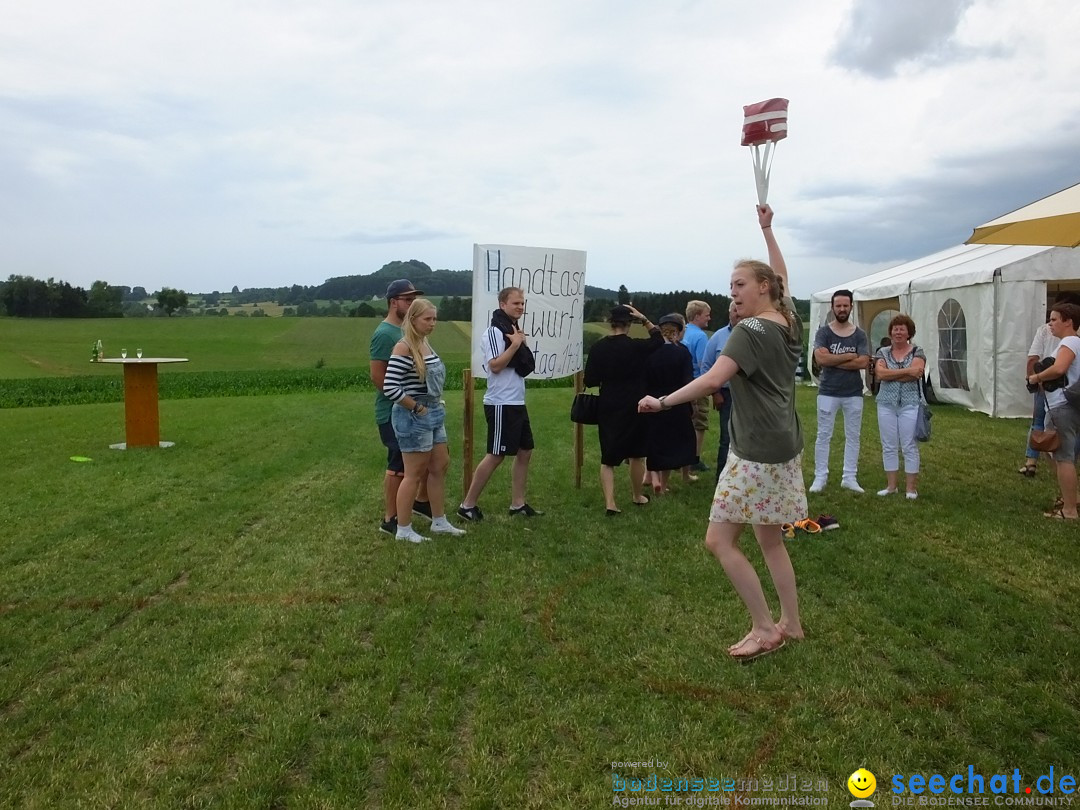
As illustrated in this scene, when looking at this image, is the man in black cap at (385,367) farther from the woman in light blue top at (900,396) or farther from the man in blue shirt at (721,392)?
the woman in light blue top at (900,396)

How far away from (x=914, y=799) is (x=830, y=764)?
0.29 meters

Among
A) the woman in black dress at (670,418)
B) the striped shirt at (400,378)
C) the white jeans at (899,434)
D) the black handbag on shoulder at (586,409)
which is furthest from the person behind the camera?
the white jeans at (899,434)

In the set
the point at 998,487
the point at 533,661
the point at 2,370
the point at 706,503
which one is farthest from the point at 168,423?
the point at 2,370

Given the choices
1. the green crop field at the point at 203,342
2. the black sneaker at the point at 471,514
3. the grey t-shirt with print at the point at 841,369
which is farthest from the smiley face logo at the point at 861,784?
the green crop field at the point at 203,342

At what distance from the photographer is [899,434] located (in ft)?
23.4

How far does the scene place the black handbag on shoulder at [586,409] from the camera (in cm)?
688

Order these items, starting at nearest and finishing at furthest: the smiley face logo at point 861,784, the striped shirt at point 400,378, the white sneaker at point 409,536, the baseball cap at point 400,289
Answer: the smiley face logo at point 861,784 → the striped shirt at point 400,378 → the white sneaker at point 409,536 → the baseball cap at point 400,289

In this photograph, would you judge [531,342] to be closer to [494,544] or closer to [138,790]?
[494,544]

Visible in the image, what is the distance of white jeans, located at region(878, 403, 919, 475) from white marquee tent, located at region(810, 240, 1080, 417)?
6.93m

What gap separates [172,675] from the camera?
3520 mm

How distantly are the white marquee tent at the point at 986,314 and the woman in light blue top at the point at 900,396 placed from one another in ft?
22.1

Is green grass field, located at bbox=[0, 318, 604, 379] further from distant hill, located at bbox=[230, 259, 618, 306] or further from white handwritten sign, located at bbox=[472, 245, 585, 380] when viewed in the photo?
white handwritten sign, located at bbox=[472, 245, 585, 380]

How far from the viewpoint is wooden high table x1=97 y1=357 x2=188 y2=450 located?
10406mm

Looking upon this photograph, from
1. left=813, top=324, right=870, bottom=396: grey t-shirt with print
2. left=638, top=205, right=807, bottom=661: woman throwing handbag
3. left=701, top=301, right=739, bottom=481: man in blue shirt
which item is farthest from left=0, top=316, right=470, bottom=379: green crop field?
left=638, top=205, right=807, bottom=661: woman throwing handbag
